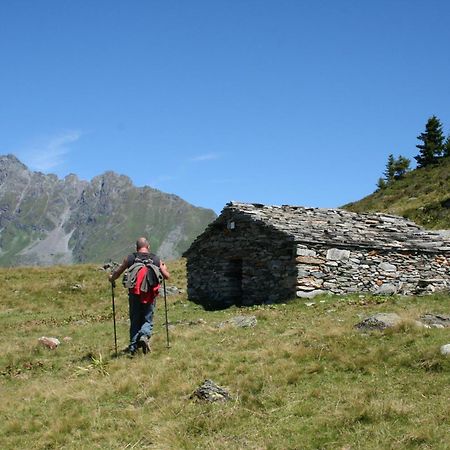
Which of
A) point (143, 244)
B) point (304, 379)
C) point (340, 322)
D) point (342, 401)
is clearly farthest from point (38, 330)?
point (342, 401)

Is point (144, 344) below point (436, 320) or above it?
below

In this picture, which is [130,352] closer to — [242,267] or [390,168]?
[242,267]

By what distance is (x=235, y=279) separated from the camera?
23.9m

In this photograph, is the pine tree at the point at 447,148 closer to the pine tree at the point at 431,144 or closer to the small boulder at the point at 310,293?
the pine tree at the point at 431,144

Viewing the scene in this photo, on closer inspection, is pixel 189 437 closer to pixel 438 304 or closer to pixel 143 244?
pixel 143 244

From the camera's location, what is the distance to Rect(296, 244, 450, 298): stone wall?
796 inches

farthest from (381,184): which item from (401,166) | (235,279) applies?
(235,279)

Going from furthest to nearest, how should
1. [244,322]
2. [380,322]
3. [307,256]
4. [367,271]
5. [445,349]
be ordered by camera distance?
[367,271] → [307,256] → [244,322] → [380,322] → [445,349]

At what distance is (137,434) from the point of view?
25.1 feet

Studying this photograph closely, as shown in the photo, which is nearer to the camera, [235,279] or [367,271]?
[367,271]

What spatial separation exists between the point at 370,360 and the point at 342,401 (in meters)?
1.85

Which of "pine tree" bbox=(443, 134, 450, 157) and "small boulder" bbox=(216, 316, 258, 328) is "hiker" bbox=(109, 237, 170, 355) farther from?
"pine tree" bbox=(443, 134, 450, 157)

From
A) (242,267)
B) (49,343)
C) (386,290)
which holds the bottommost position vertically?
(49,343)

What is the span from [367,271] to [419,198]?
32364 mm
